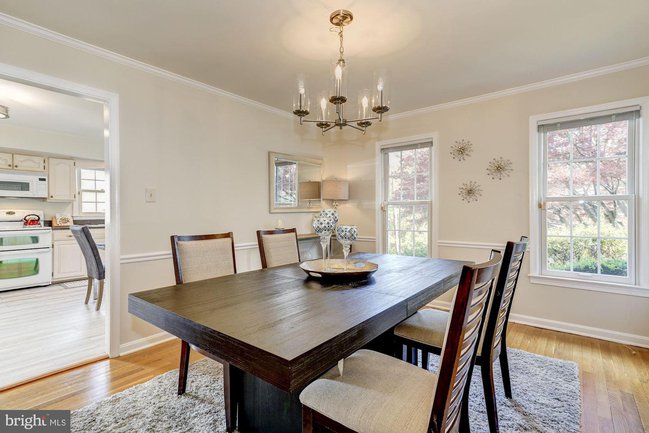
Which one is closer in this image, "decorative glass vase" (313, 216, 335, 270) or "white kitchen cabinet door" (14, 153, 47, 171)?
"decorative glass vase" (313, 216, 335, 270)

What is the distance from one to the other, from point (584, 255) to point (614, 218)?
40 cm

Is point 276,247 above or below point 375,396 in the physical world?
above

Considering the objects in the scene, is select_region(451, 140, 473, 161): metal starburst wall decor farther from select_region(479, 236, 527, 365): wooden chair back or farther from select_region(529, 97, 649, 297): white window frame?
select_region(479, 236, 527, 365): wooden chair back

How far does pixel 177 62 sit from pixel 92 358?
8.07ft

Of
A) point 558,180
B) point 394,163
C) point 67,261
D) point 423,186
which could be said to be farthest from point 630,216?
point 67,261

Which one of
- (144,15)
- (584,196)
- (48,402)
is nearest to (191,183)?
(144,15)

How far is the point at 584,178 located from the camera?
2846mm

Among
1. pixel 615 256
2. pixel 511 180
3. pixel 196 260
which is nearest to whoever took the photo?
pixel 196 260

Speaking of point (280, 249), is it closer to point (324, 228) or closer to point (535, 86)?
point (324, 228)

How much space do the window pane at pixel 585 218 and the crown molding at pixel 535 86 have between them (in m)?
1.15

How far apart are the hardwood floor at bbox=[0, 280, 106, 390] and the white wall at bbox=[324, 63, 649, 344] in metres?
3.66

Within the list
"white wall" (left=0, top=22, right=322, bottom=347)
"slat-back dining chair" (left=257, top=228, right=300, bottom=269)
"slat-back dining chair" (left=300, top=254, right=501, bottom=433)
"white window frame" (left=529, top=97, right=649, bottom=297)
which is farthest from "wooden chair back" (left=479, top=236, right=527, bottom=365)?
"white wall" (left=0, top=22, right=322, bottom=347)

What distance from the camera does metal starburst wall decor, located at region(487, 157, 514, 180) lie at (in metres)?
3.14

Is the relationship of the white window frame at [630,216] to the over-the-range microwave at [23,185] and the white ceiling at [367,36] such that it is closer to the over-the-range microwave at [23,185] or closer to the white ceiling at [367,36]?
the white ceiling at [367,36]
